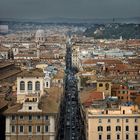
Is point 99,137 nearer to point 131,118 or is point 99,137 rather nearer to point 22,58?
point 131,118

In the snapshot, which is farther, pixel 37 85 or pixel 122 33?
pixel 122 33

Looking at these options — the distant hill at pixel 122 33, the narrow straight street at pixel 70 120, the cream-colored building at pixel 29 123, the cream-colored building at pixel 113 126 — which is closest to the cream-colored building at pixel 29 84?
the narrow straight street at pixel 70 120

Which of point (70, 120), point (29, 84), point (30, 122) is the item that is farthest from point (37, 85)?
point (70, 120)

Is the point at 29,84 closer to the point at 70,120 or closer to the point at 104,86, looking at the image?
the point at 70,120

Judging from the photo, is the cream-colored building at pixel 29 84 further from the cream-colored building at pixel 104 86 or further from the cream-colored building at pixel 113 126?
the cream-colored building at pixel 104 86

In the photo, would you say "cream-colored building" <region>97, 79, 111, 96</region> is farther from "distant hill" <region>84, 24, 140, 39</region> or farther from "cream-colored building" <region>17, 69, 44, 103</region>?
"distant hill" <region>84, 24, 140, 39</region>

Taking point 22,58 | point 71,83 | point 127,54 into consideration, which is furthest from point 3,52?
point 71,83
